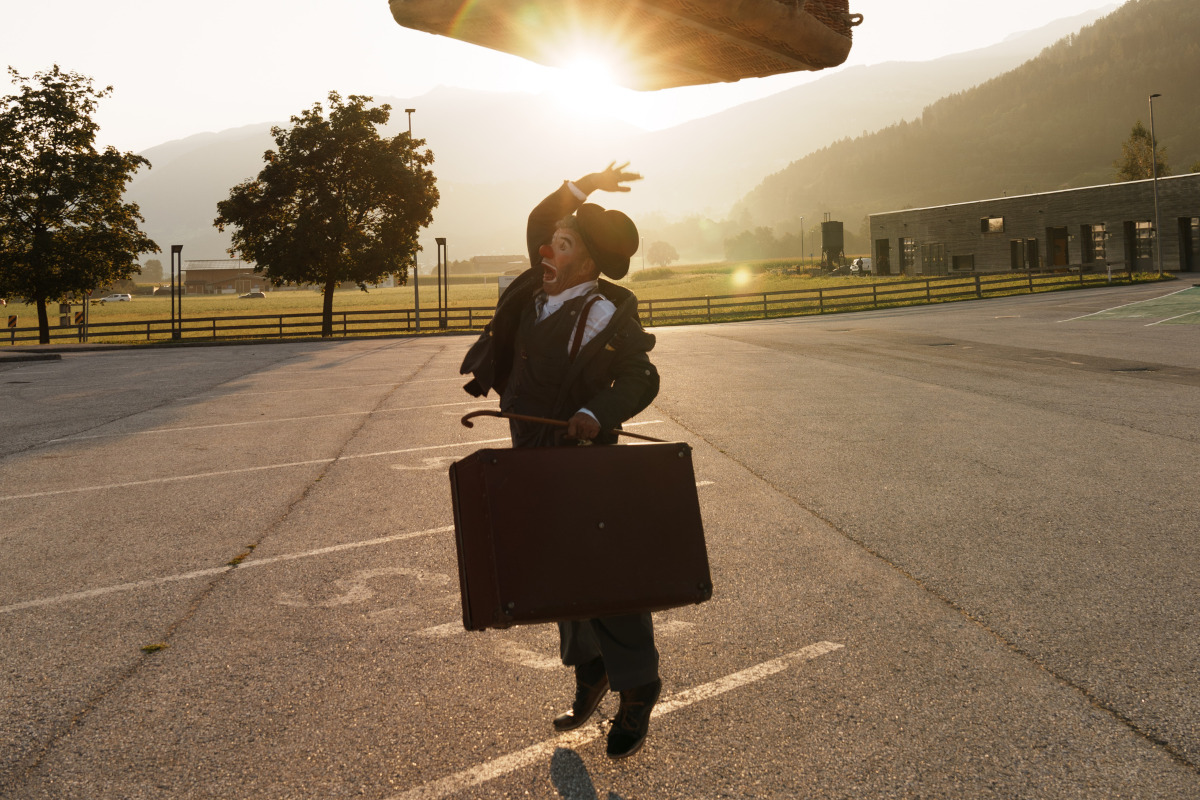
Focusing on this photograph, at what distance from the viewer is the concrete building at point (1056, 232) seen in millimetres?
49438

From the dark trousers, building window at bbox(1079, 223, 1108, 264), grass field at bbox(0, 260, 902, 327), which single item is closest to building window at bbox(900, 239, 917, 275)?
grass field at bbox(0, 260, 902, 327)

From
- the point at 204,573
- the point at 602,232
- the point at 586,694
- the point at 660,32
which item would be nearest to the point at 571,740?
the point at 586,694

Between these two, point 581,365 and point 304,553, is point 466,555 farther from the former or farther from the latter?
point 304,553

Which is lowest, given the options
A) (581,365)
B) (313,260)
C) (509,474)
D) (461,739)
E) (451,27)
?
(461,739)

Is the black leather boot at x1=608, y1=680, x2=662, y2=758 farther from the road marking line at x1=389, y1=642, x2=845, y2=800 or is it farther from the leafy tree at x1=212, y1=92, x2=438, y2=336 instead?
the leafy tree at x1=212, y1=92, x2=438, y2=336

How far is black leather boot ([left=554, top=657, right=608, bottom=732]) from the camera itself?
3.06m

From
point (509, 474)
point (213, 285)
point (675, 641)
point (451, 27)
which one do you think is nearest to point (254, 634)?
point (675, 641)

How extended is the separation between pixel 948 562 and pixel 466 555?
346cm

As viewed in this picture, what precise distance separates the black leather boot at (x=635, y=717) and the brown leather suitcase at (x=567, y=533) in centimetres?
47

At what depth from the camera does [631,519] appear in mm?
2506

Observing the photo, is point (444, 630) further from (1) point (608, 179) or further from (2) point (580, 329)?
(1) point (608, 179)

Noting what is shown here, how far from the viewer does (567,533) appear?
246 centimetres

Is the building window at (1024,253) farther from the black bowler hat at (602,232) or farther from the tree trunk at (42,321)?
the black bowler hat at (602,232)

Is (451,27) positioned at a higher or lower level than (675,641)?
higher
